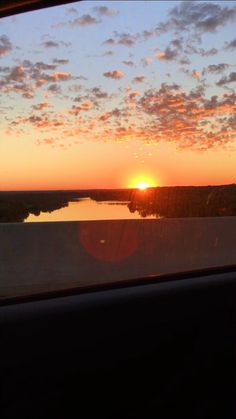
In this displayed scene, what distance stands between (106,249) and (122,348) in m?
5.37

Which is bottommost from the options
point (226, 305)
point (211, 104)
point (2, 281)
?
point (2, 281)

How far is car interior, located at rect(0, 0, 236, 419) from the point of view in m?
2.22

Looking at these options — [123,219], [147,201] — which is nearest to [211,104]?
[123,219]

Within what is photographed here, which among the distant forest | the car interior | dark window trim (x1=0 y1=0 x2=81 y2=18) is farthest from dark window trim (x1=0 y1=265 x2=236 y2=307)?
the distant forest

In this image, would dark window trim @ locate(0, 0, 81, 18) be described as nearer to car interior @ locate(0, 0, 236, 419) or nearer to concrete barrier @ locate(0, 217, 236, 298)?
car interior @ locate(0, 0, 236, 419)

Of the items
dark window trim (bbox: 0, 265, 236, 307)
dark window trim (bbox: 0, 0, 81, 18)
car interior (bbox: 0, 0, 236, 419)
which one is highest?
dark window trim (bbox: 0, 0, 81, 18)

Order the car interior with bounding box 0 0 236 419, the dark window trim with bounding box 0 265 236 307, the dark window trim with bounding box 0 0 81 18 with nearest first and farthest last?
the dark window trim with bounding box 0 0 81 18 → the car interior with bounding box 0 0 236 419 → the dark window trim with bounding box 0 265 236 307

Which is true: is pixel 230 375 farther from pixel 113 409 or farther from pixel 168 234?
pixel 168 234

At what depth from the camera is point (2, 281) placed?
6.50 meters

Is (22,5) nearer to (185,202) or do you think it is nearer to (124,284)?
(124,284)

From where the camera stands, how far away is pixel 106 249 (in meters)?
7.82

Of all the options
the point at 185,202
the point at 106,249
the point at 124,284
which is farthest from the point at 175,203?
the point at 124,284

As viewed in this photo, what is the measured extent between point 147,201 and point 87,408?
13.7m

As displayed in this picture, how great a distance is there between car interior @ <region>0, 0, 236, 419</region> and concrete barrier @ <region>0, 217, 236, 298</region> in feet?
13.5
